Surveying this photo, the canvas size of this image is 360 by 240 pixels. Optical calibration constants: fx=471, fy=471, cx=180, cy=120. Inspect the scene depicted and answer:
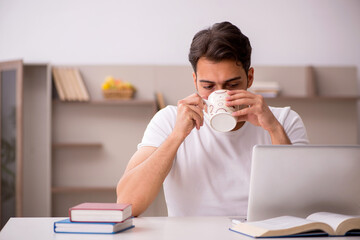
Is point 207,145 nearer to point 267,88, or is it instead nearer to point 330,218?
point 330,218

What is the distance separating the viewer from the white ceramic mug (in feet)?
5.17

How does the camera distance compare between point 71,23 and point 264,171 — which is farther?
point 71,23

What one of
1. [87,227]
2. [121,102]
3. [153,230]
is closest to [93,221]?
[87,227]

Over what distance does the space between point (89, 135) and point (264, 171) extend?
339 cm

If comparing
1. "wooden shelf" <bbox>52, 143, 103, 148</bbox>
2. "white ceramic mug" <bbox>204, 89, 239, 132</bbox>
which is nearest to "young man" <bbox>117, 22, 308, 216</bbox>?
"white ceramic mug" <bbox>204, 89, 239, 132</bbox>

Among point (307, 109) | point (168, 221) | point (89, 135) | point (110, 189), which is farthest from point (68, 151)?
point (168, 221)

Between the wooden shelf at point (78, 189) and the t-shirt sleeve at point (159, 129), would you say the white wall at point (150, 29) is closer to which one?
the wooden shelf at point (78, 189)

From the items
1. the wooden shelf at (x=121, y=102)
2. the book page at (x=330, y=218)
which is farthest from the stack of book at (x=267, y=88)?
the book page at (x=330, y=218)

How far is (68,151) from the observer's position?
14.7 ft

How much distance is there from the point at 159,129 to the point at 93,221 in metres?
0.75

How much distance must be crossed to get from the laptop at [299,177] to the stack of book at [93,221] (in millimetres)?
366

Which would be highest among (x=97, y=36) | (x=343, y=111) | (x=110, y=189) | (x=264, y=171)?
(x=97, y=36)

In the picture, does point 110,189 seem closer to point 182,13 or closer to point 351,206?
point 182,13

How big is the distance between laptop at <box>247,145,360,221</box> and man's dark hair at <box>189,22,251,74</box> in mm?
637
